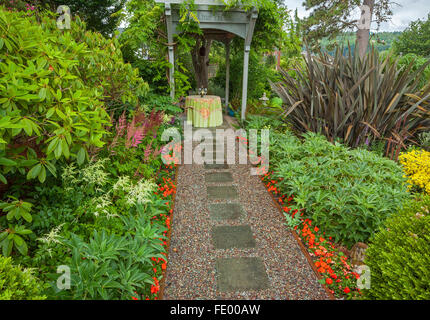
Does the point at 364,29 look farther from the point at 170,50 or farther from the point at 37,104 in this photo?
the point at 37,104

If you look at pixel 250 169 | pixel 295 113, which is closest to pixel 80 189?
pixel 250 169

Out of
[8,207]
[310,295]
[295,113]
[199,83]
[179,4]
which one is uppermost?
[179,4]

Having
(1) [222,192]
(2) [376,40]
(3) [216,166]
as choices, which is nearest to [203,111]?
(3) [216,166]

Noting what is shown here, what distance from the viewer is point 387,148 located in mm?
3898

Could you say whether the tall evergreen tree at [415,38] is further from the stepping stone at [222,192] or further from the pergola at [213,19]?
the stepping stone at [222,192]

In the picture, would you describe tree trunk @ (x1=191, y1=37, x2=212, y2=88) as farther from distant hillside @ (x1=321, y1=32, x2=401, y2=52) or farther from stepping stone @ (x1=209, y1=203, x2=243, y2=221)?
stepping stone @ (x1=209, y1=203, x2=243, y2=221)

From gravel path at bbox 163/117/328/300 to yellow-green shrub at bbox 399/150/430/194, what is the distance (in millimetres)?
1662

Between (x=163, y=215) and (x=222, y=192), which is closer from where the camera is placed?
(x=163, y=215)

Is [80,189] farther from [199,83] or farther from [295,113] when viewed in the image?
[199,83]

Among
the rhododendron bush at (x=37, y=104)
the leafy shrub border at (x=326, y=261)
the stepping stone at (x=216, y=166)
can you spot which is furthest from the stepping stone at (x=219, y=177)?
the rhododendron bush at (x=37, y=104)

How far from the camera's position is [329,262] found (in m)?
2.24

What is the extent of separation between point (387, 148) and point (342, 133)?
0.65 metres

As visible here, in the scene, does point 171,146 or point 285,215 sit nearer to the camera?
point 285,215

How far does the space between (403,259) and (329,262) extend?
2.68ft
